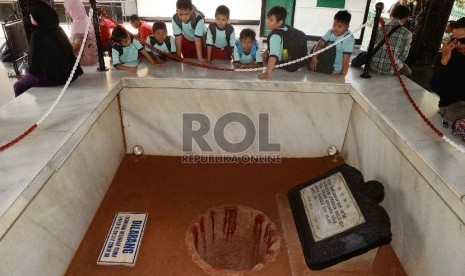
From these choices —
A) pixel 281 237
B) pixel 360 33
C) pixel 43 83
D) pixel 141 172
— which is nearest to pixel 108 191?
pixel 141 172

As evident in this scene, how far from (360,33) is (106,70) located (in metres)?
5.82

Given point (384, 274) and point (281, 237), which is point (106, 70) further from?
point (384, 274)

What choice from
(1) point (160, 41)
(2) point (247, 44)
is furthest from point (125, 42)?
(2) point (247, 44)

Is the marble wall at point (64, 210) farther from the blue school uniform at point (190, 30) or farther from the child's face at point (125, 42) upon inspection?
the blue school uniform at point (190, 30)

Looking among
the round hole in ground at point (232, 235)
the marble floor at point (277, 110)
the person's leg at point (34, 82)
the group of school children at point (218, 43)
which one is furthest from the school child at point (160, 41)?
the round hole in ground at point (232, 235)

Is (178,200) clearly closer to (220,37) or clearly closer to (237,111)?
(237,111)

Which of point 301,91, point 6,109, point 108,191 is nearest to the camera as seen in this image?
point 6,109

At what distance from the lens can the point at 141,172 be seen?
4211 mm

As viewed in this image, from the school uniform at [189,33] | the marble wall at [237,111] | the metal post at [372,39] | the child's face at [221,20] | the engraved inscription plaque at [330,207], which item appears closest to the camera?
the engraved inscription plaque at [330,207]

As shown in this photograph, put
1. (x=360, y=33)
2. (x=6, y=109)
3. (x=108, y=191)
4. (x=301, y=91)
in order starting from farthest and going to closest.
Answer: (x=360, y=33)
(x=301, y=91)
(x=108, y=191)
(x=6, y=109)

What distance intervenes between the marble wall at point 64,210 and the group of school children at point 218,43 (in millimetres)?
917

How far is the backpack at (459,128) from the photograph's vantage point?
2.90 meters

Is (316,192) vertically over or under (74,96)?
under

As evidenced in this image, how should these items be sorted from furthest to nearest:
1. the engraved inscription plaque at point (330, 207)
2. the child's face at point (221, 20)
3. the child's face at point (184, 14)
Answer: the child's face at point (184, 14) < the child's face at point (221, 20) < the engraved inscription plaque at point (330, 207)
